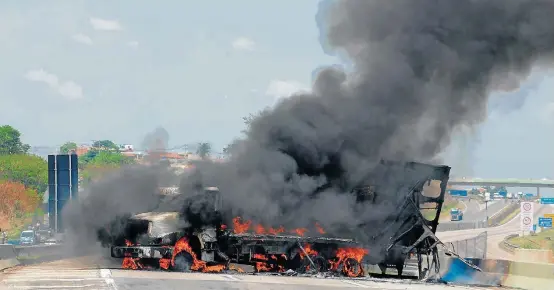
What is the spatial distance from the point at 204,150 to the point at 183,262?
8.80m

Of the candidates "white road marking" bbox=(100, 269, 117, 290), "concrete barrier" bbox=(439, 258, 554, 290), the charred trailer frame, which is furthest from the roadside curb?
"concrete barrier" bbox=(439, 258, 554, 290)

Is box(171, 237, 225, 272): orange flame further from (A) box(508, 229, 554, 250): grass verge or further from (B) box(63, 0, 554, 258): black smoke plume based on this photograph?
(A) box(508, 229, 554, 250): grass verge

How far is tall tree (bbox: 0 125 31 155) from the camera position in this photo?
15425 centimetres

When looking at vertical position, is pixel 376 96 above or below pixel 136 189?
above

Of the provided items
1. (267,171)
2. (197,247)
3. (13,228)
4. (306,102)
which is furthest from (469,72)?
(13,228)

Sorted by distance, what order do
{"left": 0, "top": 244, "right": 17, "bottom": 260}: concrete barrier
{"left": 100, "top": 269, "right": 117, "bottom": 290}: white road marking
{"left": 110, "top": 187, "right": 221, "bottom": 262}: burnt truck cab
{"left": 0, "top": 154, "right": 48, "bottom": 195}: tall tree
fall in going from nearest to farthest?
{"left": 100, "top": 269, "right": 117, "bottom": 290}: white road marking, {"left": 110, "top": 187, "right": 221, "bottom": 262}: burnt truck cab, {"left": 0, "top": 244, "right": 17, "bottom": 260}: concrete barrier, {"left": 0, "top": 154, "right": 48, "bottom": 195}: tall tree

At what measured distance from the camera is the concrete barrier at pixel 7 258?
39294mm

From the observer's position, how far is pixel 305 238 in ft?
109

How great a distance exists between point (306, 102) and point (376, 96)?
3023mm

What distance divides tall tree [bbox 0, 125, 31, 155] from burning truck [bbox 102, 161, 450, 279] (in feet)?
412

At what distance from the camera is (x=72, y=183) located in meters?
60.2

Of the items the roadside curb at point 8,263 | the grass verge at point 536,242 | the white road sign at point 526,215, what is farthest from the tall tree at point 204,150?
the grass verge at point 536,242

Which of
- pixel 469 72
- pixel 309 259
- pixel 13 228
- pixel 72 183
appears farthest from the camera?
pixel 13 228

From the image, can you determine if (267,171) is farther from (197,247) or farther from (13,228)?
(13,228)
